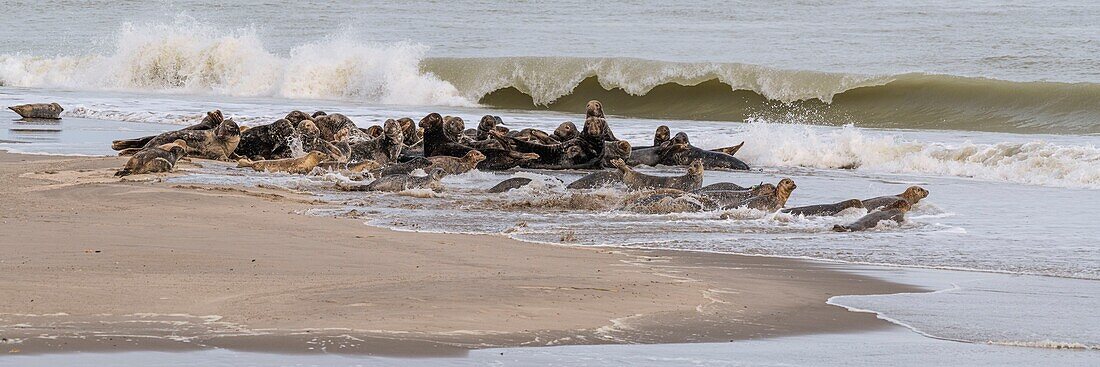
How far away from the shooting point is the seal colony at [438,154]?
10.8 meters

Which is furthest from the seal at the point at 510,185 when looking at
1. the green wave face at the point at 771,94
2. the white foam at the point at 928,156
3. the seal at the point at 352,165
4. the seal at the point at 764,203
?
the green wave face at the point at 771,94

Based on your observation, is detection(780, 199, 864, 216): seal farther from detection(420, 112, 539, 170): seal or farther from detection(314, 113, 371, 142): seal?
detection(314, 113, 371, 142): seal

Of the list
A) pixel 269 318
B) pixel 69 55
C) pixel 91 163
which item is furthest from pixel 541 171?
pixel 69 55

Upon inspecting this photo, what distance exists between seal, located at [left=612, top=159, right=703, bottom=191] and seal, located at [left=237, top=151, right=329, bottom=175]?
2747 millimetres

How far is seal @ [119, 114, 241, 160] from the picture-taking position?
12977mm

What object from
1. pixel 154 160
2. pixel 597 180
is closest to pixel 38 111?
pixel 154 160

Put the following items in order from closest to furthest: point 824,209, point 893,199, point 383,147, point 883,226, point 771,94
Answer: point 883,226 < point 824,209 < point 893,199 < point 383,147 < point 771,94

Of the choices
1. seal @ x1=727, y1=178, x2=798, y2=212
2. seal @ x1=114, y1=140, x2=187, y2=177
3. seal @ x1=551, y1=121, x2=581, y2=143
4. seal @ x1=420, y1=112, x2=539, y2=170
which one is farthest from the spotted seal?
seal @ x1=114, y1=140, x2=187, y2=177

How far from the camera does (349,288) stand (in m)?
5.86

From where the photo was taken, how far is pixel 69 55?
36.9 m

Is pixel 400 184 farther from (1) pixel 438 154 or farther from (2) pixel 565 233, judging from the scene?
(2) pixel 565 233

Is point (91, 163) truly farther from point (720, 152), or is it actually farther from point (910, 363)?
point (910, 363)

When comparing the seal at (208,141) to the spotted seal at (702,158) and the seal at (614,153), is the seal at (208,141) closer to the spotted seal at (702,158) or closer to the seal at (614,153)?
the seal at (614,153)

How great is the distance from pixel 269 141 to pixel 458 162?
210cm
